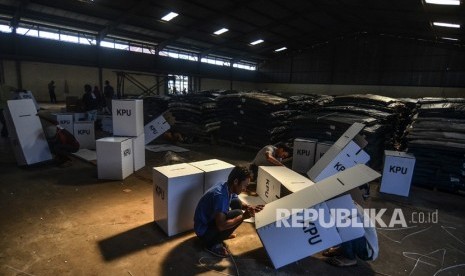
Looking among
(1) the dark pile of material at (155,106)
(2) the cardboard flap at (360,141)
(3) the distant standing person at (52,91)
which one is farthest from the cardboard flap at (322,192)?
(3) the distant standing person at (52,91)

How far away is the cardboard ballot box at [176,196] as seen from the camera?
8.32 ft

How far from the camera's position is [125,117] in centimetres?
439

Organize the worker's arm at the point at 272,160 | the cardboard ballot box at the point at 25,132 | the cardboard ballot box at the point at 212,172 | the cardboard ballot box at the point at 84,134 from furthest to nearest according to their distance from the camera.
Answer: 1. the cardboard ballot box at the point at 84,134
2. the cardboard ballot box at the point at 25,132
3. the worker's arm at the point at 272,160
4. the cardboard ballot box at the point at 212,172

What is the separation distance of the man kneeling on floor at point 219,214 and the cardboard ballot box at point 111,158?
2179mm

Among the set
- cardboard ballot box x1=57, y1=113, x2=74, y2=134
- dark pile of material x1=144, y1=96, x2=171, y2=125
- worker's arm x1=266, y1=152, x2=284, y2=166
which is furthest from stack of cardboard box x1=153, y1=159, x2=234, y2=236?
dark pile of material x1=144, y1=96, x2=171, y2=125

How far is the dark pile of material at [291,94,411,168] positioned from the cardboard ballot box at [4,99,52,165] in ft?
16.1

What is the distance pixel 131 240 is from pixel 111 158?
5.96 ft

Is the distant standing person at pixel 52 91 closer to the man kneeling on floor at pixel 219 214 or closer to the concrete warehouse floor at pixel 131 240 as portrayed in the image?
the concrete warehouse floor at pixel 131 240

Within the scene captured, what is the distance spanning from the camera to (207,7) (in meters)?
9.79

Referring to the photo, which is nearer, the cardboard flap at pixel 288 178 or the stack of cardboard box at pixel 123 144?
the cardboard flap at pixel 288 178

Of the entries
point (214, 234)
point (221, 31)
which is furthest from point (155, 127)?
point (221, 31)

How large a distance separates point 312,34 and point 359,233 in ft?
48.0

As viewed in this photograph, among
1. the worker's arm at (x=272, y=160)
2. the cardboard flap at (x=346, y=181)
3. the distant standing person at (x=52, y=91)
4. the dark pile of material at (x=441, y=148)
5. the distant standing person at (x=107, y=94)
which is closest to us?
the cardboard flap at (x=346, y=181)

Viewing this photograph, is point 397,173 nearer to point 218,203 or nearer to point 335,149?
point 335,149
